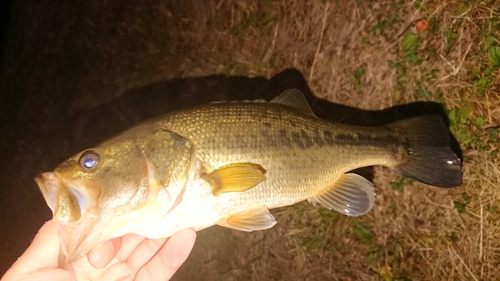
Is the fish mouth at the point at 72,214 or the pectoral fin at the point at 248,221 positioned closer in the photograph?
the fish mouth at the point at 72,214

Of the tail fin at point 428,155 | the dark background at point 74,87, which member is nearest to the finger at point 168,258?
the tail fin at point 428,155

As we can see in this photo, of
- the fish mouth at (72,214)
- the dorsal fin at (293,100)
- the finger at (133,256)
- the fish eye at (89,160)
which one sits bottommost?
the finger at (133,256)

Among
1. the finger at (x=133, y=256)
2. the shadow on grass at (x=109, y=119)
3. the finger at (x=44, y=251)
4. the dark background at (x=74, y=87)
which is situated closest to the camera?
the finger at (x=44, y=251)

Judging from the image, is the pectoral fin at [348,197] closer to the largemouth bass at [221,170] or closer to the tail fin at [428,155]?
the largemouth bass at [221,170]

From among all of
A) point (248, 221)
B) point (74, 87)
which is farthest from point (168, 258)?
point (74, 87)

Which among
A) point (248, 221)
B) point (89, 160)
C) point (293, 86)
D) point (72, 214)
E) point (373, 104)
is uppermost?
point (293, 86)

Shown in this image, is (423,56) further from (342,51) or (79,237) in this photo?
(79,237)

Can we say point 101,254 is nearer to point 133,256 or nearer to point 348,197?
point 133,256
